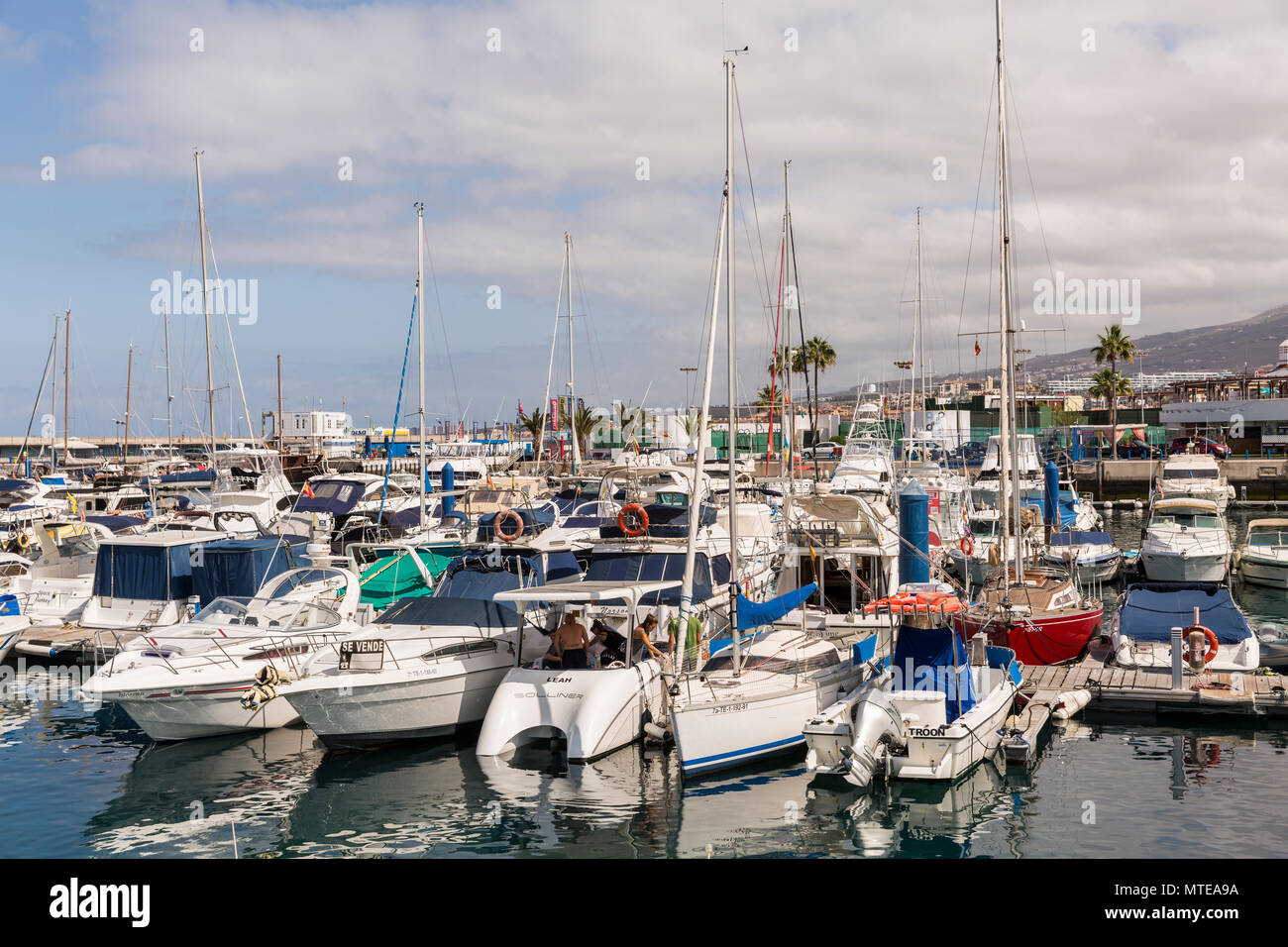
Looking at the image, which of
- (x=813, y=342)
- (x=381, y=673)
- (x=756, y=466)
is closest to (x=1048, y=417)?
(x=813, y=342)

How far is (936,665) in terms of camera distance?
17062 mm

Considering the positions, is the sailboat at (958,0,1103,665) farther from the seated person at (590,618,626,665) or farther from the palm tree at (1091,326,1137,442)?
the palm tree at (1091,326,1137,442)

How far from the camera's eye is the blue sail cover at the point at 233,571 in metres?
24.1

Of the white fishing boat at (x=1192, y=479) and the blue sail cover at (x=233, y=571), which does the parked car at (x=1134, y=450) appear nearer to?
the white fishing boat at (x=1192, y=479)

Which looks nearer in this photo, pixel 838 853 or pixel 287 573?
pixel 838 853

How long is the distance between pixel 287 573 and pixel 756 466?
4510 centimetres

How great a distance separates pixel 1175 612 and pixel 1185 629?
2295 millimetres

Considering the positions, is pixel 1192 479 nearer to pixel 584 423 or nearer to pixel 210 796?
pixel 584 423

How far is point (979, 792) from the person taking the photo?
1584cm

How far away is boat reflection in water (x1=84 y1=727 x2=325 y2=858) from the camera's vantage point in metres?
14.2

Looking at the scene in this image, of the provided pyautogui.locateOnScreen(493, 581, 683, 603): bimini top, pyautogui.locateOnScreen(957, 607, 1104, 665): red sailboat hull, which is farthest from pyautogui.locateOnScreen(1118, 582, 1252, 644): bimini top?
pyautogui.locateOnScreen(493, 581, 683, 603): bimini top

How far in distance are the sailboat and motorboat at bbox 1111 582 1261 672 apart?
0.88m

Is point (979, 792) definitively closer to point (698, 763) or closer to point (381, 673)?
point (698, 763)
